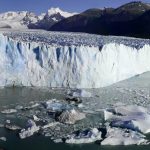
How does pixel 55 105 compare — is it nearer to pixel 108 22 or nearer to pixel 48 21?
pixel 108 22

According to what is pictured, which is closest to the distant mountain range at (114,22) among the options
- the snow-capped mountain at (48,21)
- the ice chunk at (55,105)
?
the snow-capped mountain at (48,21)

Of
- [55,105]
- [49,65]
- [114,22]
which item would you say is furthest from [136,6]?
[55,105]

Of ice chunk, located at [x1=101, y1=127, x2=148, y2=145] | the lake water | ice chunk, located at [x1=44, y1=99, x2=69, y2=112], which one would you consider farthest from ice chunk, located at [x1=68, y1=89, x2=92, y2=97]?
ice chunk, located at [x1=101, y1=127, x2=148, y2=145]

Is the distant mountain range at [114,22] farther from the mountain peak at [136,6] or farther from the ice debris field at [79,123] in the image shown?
the ice debris field at [79,123]

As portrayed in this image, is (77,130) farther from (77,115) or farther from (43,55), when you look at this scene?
(43,55)

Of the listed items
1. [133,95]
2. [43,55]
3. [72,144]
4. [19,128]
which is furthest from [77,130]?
[43,55]

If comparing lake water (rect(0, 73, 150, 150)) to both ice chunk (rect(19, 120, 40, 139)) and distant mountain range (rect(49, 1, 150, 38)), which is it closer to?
ice chunk (rect(19, 120, 40, 139))
